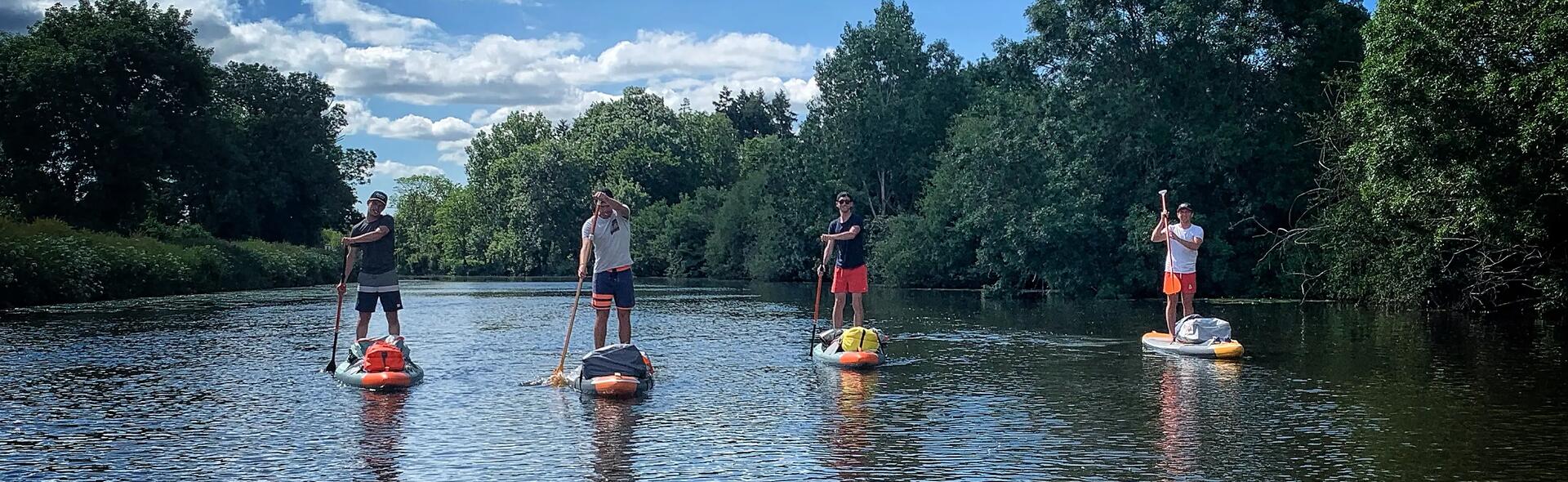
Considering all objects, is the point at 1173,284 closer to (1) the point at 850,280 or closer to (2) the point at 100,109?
(1) the point at 850,280

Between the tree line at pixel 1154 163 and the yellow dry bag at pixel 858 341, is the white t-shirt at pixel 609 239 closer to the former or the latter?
the yellow dry bag at pixel 858 341

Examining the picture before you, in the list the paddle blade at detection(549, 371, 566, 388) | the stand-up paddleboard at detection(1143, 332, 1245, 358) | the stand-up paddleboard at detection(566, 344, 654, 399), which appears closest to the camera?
the stand-up paddleboard at detection(566, 344, 654, 399)

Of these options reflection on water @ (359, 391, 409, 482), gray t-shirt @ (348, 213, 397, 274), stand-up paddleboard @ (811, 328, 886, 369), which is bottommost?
reflection on water @ (359, 391, 409, 482)

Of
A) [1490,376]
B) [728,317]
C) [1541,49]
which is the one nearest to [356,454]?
[1490,376]

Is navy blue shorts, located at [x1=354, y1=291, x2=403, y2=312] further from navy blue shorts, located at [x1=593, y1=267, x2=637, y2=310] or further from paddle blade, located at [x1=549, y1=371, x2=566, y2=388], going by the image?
paddle blade, located at [x1=549, y1=371, x2=566, y2=388]

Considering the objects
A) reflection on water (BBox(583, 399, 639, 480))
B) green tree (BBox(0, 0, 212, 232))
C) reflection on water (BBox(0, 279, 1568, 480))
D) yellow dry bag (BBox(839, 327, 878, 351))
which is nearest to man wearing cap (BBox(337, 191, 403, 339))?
reflection on water (BBox(0, 279, 1568, 480))

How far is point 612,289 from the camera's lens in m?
14.5

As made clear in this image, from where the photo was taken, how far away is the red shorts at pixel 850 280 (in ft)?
56.2

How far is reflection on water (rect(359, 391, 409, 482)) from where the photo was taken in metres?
8.36

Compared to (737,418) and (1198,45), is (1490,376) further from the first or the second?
(1198,45)

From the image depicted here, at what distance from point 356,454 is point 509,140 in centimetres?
10029

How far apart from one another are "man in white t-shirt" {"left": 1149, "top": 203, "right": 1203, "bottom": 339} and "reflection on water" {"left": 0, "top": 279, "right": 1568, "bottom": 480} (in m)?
1.11

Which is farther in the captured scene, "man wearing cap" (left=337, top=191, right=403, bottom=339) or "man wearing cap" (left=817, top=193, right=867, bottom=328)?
"man wearing cap" (left=817, top=193, right=867, bottom=328)

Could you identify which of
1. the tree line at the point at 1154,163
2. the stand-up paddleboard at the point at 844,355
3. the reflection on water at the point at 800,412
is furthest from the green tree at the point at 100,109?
the stand-up paddleboard at the point at 844,355
